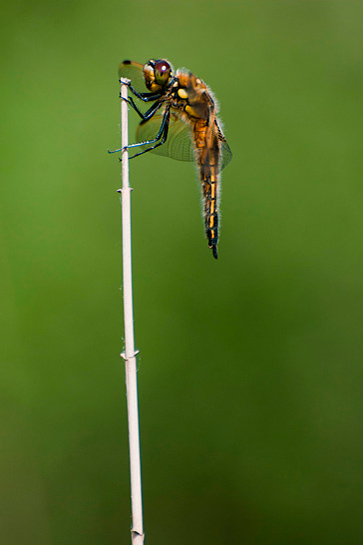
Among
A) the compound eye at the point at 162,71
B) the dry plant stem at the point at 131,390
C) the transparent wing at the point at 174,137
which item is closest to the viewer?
the dry plant stem at the point at 131,390

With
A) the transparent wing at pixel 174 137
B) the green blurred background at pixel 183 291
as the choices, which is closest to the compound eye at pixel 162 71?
the transparent wing at pixel 174 137

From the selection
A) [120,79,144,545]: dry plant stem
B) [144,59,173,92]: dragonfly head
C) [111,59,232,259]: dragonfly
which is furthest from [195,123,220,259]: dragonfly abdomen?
[120,79,144,545]: dry plant stem

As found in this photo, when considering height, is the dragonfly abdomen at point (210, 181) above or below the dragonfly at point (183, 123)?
below

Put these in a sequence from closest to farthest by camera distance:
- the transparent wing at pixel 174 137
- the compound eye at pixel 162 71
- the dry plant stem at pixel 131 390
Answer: the dry plant stem at pixel 131 390 < the compound eye at pixel 162 71 < the transparent wing at pixel 174 137

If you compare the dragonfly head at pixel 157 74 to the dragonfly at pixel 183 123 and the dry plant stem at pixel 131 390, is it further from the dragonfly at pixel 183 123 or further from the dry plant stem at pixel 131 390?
the dry plant stem at pixel 131 390

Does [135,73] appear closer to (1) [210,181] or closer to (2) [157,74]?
(2) [157,74]

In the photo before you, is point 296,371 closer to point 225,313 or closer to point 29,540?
point 225,313

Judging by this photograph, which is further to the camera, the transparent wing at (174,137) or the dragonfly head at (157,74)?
the transparent wing at (174,137)

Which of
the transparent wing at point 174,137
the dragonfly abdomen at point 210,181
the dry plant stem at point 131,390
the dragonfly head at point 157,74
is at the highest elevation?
the dragonfly head at point 157,74
